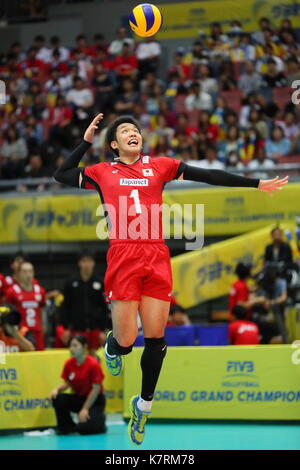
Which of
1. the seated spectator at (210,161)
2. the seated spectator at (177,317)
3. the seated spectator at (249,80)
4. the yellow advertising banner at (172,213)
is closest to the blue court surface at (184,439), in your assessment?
the seated spectator at (177,317)

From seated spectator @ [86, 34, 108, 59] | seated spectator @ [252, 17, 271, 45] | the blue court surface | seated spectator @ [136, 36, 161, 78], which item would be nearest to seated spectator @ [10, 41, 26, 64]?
seated spectator @ [86, 34, 108, 59]

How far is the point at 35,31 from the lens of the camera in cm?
2344

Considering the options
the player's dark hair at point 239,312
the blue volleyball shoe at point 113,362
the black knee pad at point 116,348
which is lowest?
the player's dark hair at point 239,312

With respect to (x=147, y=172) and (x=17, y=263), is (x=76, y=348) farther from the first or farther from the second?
(x=147, y=172)

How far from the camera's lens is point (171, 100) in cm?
1909

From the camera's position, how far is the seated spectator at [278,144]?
16677mm

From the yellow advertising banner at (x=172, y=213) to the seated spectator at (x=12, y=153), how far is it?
7.60ft

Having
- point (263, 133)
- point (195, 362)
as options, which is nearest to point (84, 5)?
point (263, 133)

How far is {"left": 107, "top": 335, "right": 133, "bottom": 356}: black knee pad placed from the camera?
300 inches

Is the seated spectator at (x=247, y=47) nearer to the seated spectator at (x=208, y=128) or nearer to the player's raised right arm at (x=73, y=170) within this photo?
the seated spectator at (x=208, y=128)

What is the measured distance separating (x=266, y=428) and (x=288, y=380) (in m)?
0.78

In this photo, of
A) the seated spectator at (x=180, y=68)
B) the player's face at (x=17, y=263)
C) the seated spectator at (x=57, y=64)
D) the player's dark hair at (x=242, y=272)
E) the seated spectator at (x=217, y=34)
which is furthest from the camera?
the seated spectator at (x=57, y=64)

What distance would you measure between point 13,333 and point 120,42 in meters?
10.8
